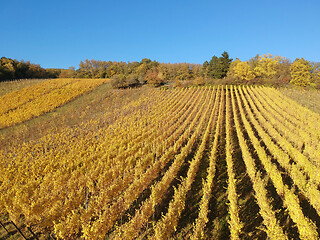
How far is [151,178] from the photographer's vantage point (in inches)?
464

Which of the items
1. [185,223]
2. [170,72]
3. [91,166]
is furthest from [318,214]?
[170,72]

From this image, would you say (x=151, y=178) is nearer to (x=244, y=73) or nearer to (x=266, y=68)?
(x=244, y=73)

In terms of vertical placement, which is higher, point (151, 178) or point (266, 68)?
point (266, 68)

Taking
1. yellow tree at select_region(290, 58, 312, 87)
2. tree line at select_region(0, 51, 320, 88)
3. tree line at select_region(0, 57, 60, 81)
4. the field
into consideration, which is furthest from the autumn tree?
tree line at select_region(0, 57, 60, 81)

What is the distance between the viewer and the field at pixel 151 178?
25.4ft

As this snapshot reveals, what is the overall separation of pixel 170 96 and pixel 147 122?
722 inches

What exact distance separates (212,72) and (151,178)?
63243 mm

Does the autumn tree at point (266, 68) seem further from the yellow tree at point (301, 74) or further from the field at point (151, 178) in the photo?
the field at point (151, 178)

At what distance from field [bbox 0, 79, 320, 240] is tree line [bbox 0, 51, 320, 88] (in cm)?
2700

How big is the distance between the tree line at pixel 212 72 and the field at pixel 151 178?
1063 inches

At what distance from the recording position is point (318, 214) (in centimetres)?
776

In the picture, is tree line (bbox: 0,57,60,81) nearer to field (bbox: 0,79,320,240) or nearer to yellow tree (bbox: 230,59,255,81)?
field (bbox: 0,79,320,240)

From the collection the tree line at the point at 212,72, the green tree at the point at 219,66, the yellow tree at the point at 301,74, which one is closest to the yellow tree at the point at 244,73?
the tree line at the point at 212,72

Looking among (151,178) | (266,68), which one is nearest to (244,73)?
(266,68)
